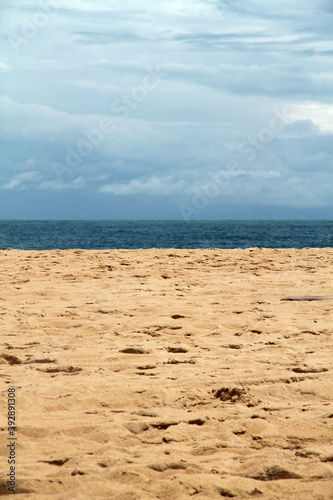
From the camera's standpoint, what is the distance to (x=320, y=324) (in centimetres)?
538

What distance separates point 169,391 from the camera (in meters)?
3.66

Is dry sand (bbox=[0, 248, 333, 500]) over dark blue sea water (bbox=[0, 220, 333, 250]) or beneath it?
beneath

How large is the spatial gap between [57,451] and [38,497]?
0.46 metres

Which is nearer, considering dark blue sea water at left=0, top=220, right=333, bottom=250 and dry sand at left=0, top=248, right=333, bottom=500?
dry sand at left=0, top=248, right=333, bottom=500

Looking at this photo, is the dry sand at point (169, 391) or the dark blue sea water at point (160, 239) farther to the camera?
the dark blue sea water at point (160, 239)

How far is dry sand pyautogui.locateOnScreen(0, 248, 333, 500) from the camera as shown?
8.48 feet

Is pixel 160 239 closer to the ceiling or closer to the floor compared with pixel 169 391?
closer to the ceiling

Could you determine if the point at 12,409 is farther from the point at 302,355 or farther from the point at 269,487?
the point at 302,355

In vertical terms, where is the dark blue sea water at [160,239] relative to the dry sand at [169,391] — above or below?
above

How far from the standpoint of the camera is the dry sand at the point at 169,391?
2586 mm

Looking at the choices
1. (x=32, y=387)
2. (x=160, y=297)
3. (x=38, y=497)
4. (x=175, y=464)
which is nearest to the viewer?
(x=38, y=497)

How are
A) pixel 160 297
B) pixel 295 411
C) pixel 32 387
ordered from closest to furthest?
pixel 295 411
pixel 32 387
pixel 160 297

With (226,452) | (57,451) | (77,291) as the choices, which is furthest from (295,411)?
(77,291)

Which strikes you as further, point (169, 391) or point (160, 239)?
point (160, 239)
